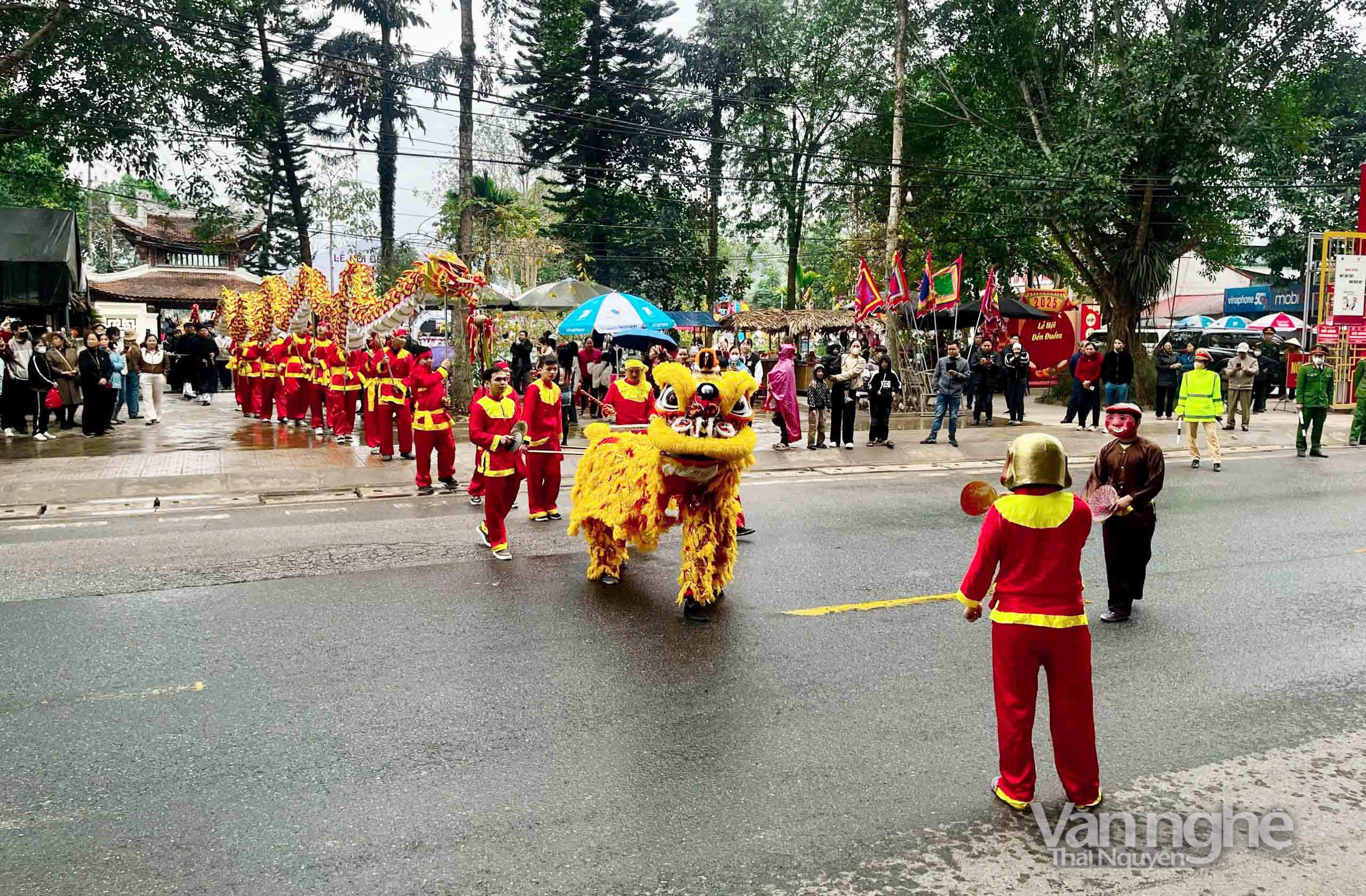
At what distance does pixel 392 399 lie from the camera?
576 inches

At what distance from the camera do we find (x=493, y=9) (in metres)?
20.8

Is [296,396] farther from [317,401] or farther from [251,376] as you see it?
[251,376]

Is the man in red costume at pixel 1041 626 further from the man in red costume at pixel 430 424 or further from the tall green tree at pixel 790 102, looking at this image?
the tall green tree at pixel 790 102

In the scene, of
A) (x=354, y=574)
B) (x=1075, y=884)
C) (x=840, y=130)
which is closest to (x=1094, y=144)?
(x=840, y=130)


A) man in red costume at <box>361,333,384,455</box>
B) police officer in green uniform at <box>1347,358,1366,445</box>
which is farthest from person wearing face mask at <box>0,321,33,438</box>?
police officer in green uniform at <box>1347,358,1366,445</box>

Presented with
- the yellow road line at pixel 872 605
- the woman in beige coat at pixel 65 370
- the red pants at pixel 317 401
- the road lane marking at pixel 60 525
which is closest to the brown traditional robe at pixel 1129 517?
the yellow road line at pixel 872 605

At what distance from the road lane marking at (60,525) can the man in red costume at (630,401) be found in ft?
17.2

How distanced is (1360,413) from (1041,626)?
1638 centimetres

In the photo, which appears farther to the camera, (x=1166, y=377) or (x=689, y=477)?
(x=1166, y=377)

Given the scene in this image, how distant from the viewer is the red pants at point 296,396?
18.7 metres

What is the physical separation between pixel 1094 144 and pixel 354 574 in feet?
65.8

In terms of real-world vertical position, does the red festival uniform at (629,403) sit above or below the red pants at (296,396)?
above

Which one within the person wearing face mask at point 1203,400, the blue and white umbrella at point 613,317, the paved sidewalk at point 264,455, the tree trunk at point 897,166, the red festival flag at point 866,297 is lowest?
the paved sidewalk at point 264,455

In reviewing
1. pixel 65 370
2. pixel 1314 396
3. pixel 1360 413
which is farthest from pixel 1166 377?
pixel 65 370
